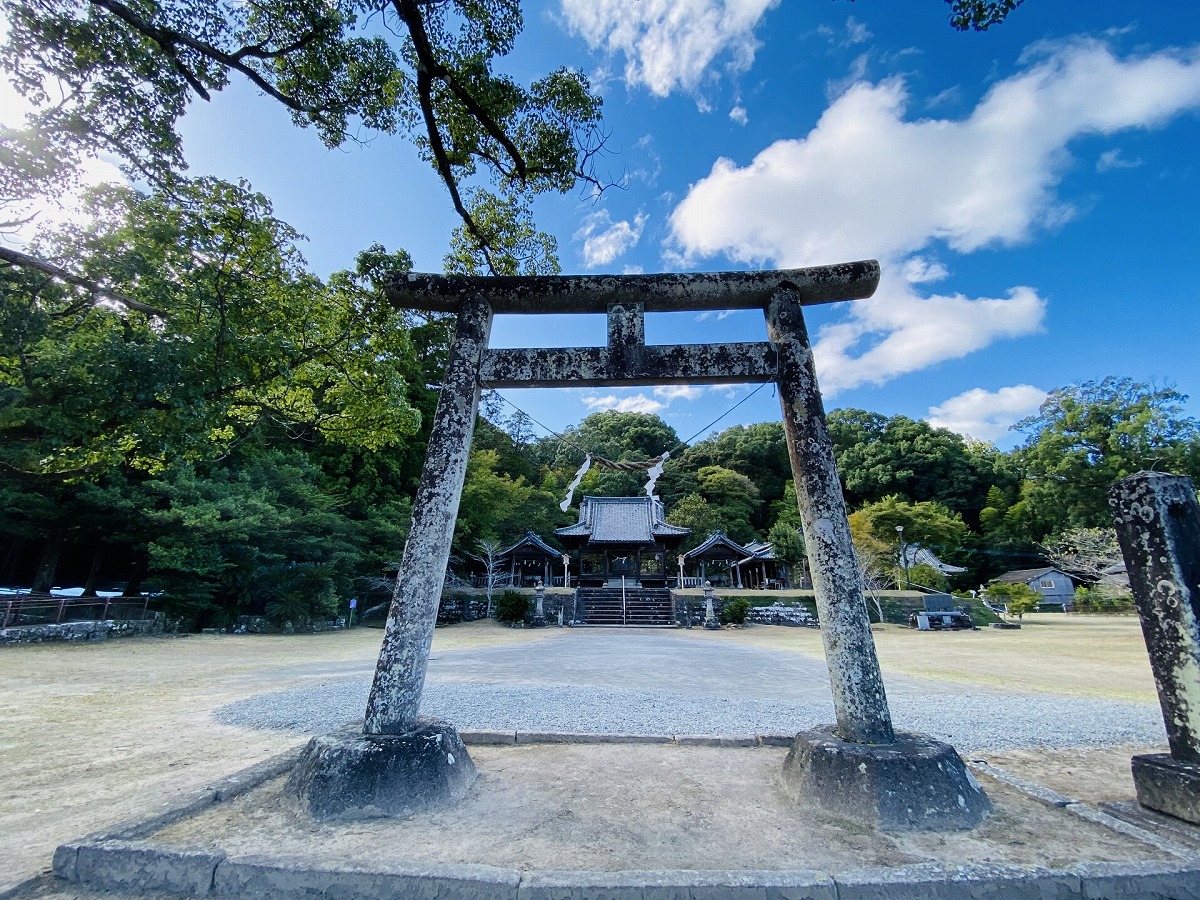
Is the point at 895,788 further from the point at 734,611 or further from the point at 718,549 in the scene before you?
the point at 718,549

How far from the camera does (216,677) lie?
8875 millimetres

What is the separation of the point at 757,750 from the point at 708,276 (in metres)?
3.69

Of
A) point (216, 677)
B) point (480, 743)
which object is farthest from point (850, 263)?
point (216, 677)

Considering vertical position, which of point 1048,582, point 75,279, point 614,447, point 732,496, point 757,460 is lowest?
point 1048,582

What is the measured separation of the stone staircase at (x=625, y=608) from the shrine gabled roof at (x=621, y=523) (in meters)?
4.00

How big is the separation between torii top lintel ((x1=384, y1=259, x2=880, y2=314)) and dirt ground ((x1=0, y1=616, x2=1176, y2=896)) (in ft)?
11.1

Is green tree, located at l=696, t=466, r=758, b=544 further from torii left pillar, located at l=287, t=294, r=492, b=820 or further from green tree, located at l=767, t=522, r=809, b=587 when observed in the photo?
torii left pillar, located at l=287, t=294, r=492, b=820

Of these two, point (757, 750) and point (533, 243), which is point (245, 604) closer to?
point (533, 243)

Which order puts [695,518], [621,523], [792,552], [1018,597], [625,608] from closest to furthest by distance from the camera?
[625,608], [1018,597], [621,523], [792,552], [695,518]

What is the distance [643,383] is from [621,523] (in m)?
25.3

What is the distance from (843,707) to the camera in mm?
3152

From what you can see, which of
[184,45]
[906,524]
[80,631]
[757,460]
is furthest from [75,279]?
[757,460]

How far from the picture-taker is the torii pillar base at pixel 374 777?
2.78m

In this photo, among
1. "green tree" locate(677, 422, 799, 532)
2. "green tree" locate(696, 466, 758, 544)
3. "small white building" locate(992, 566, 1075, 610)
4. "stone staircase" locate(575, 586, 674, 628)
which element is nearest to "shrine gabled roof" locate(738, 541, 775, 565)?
"stone staircase" locate(575, 586, 674, 628)
